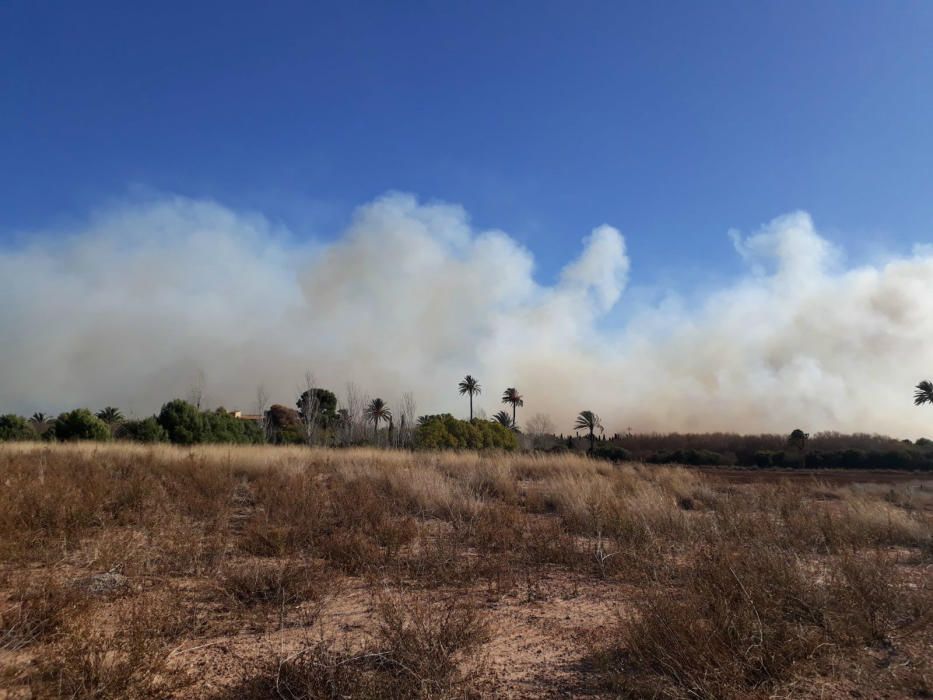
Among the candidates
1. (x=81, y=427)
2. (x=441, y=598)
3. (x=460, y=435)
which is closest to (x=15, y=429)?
(x=81, y=427)

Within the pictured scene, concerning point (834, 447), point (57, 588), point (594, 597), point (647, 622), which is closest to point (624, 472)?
point (594, 597)

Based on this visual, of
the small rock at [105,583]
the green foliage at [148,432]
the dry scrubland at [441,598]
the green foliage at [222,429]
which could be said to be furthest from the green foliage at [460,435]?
the small rock at [105,583]

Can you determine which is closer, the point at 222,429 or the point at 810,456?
the point at 222,429

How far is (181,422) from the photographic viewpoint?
27359 millimetres

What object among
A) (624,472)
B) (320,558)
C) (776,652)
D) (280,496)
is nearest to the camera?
(776,652)

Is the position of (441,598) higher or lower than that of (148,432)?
lower

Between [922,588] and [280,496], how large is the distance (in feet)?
28.4

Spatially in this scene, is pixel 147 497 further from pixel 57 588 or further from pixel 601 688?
pixel 601 688

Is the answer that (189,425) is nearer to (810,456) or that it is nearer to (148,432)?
(148,432)

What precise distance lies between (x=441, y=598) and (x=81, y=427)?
84.7ft

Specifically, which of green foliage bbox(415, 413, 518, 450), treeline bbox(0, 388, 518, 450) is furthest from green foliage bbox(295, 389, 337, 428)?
green foliage bbox(415, 413, 518, 450)

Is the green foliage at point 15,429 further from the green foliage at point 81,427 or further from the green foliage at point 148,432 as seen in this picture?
the green foliage at point 148,432

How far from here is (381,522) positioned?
807 cm

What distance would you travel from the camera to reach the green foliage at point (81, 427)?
24641mm
